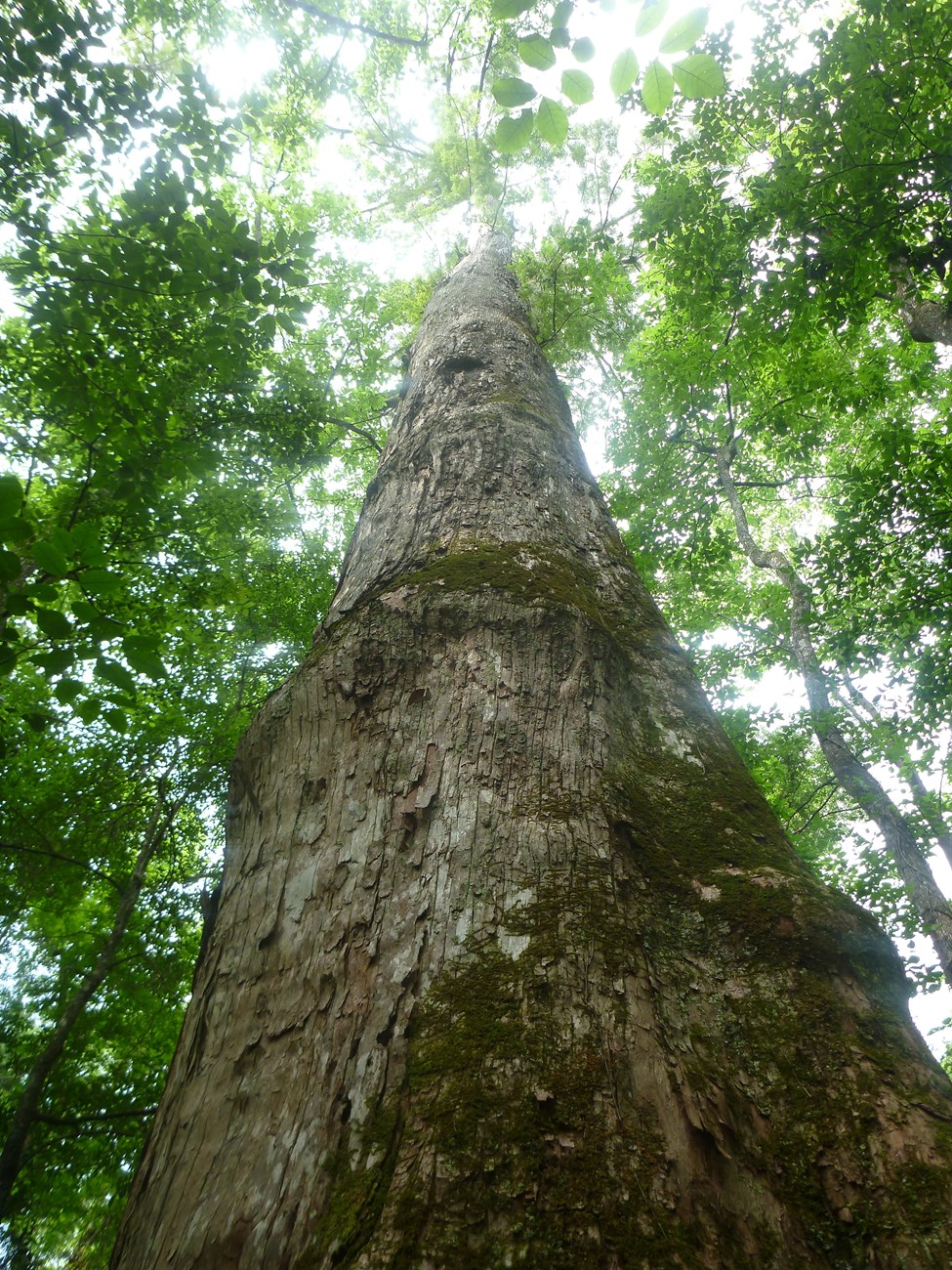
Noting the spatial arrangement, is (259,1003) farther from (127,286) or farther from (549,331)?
(549,331)

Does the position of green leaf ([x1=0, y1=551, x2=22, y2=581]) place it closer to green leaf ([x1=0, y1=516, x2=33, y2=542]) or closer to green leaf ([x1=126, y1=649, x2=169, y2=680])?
green leaf ([x1=0, y1=516, x2=33, y2=542])

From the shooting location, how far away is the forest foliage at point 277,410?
316 centimetres

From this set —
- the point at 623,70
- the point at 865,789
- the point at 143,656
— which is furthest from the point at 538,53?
the point at 865,789

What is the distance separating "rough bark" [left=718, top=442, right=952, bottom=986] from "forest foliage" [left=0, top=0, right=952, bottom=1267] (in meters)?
0.14

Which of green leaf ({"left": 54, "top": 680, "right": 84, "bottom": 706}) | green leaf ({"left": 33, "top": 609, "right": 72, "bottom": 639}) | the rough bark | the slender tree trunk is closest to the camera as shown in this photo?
green leaf ({"left": 33, "top": 609, "right": 72, "bottom": 639})

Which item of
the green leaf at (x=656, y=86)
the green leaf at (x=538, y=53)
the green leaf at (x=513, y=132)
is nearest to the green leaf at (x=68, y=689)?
the green leaf at (x=513, y=132)

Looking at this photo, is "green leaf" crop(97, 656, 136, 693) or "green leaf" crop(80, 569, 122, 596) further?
"green leaf" crop(97, 656, 136, 693)

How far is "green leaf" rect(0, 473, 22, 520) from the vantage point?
1527 millimetres

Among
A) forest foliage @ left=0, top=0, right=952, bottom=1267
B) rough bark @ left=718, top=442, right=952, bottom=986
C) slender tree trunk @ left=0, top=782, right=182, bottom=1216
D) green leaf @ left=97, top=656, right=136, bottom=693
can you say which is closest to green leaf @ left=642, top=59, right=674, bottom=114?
forest foliage @ left=0, top=0, right=952, bottom=1267

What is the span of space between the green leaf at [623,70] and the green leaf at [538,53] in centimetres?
15

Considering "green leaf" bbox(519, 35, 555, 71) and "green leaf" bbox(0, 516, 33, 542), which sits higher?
Result: "green leaf" bbox(519, 35, 555, 71)

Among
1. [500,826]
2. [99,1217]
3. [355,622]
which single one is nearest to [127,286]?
[355,622]

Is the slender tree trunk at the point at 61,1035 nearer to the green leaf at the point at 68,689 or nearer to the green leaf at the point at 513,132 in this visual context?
the green leaf at the point at 68,689

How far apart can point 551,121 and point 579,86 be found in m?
0.09
